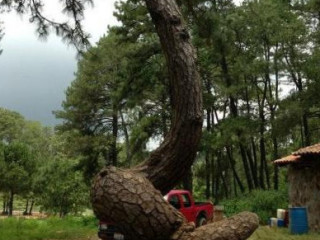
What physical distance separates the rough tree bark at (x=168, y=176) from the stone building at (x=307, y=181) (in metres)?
12.5

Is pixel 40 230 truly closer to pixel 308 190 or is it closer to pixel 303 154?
pixel 303 154

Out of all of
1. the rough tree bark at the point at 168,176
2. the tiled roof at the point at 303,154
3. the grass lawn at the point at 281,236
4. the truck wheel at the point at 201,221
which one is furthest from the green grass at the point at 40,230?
the rough tree bark at the point at 168,176

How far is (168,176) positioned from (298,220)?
525 inches

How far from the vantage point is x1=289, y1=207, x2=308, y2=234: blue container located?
16266 millimetres

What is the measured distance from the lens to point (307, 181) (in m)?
17.2

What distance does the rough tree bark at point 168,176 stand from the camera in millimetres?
3656

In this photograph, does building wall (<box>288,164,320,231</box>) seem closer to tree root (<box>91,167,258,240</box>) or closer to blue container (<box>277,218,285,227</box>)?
blue container (<box>277,218,285,227</box>)

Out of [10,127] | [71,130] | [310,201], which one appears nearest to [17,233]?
[310,201]

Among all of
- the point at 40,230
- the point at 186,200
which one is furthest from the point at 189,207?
the point at 40,230

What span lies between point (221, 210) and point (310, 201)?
19.3 ft

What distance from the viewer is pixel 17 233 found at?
15.1m

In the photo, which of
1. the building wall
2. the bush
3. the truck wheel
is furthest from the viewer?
the bush

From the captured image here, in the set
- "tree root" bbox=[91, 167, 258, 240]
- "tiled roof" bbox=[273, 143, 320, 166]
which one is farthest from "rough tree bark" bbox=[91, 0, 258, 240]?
"tiled roof" bbox=[273, 143, 320, 166]

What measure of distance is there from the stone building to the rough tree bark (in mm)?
12524
